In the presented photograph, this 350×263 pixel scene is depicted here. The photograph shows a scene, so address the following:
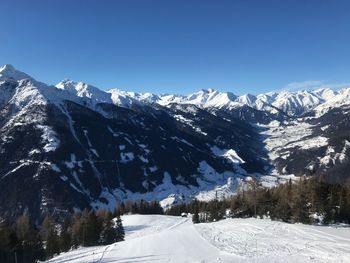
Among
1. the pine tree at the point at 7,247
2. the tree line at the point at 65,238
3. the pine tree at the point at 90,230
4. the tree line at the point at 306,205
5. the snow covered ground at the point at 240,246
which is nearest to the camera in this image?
the snow covered ground at the point at 240,246

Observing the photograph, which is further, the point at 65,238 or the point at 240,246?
the point at 65,238

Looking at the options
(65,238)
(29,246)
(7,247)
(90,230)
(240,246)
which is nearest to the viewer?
(240,246)

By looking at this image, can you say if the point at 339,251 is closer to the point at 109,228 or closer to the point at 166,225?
the point at 109,228

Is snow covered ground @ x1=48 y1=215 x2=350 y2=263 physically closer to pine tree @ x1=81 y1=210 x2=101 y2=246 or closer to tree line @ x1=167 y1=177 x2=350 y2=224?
tree line @ x1=167 y1=177 x2=350 y2=224

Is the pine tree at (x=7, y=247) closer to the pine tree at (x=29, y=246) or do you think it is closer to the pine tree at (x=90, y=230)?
the pine tree at (x=29, y=246)

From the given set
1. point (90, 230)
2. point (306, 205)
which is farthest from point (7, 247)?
point (306, 205)

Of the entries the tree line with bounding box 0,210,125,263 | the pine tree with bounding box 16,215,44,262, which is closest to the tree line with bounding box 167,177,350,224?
the tree line with bounding box 0,210,125,263

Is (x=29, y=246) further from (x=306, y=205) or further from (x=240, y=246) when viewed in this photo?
(x=240, y=246)

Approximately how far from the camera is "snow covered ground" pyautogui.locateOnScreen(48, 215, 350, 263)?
169 feet

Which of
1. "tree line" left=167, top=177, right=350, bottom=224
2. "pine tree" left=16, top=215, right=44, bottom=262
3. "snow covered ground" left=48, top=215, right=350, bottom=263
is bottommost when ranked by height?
"pine tree" left=16, top=215, right=44, bottom=262

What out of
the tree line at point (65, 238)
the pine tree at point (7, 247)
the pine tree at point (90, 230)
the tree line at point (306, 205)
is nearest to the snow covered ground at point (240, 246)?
the tree line at point (306, 205)

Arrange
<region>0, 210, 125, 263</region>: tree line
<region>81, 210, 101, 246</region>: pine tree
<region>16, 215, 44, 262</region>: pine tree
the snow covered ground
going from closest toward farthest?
the snow covered ground
<region>16, 215, 44, 262</region>: pine tree
<region>0, 210, 125, 263</region>: tree line
<region>81, 210, 101, 246</region>: pine tree

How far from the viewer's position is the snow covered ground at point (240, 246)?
51625 millimetres

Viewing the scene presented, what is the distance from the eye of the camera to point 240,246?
59281 mm
